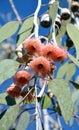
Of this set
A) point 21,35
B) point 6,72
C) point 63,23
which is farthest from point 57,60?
point 63,23

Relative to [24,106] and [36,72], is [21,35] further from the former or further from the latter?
[36,72]

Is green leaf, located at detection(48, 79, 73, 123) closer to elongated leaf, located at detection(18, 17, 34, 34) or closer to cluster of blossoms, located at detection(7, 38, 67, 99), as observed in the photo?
cluster of blossoms, located at detection(7, 38, 67, 99)

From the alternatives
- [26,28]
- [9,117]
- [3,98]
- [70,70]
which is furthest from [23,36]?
[70,70]

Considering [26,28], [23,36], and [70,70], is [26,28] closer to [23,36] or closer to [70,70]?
[23,36]

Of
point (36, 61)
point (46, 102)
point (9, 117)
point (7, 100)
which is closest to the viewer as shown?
point (36, 61)

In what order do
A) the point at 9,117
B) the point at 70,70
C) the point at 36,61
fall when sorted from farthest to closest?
the point at 70,70 < the point at 9,117 < the point at 36,61

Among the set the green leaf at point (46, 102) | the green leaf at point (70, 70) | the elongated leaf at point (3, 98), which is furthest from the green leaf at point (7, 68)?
the green leaf at point (70, 70)

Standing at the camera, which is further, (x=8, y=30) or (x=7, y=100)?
(x=8, y=30)
